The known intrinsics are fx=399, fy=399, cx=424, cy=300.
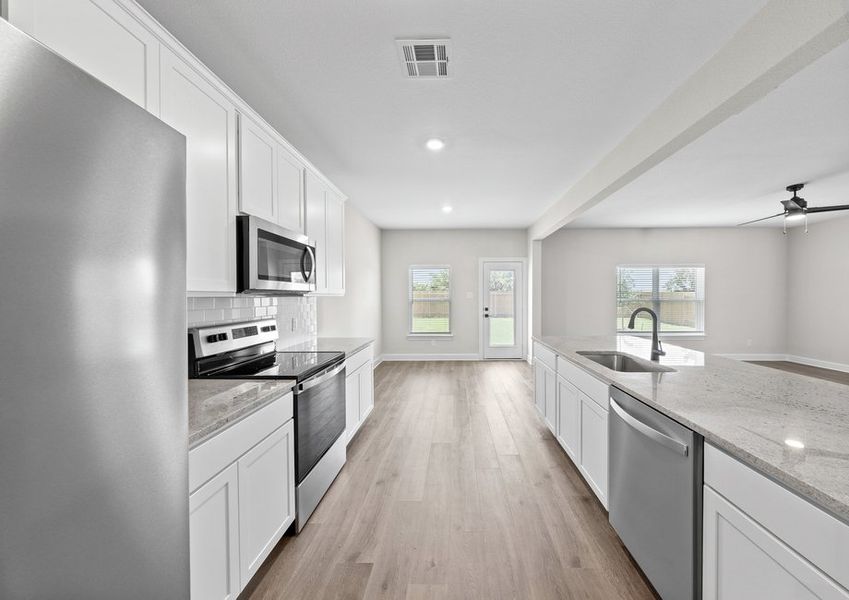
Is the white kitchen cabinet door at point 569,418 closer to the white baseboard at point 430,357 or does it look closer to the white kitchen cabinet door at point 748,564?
the white kitchen cabinet door at point 748,564

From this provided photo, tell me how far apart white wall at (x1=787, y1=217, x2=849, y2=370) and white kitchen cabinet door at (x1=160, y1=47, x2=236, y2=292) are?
8865 mm

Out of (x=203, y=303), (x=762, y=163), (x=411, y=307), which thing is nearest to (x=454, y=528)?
(x=203, y=303)

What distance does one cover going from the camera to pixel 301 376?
207 cm

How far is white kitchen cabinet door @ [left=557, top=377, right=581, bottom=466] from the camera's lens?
2645 millimetres

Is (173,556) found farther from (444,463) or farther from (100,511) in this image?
(444,463)

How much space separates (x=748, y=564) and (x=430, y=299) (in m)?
6.66

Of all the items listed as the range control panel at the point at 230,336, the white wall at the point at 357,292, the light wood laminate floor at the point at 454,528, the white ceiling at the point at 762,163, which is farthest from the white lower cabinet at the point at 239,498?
the white ceiling at the point at 762,163

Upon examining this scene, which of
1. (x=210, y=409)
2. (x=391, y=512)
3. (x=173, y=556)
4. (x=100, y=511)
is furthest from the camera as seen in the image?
(x=391, y=512)

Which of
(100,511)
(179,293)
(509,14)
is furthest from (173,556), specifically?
(509,14)

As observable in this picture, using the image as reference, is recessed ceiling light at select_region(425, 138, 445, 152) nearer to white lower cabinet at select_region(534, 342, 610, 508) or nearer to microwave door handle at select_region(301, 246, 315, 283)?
microwave door handle at select_region(301, 246, 315, 283)

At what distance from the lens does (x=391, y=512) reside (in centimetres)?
235

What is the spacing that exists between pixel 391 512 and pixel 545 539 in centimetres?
87

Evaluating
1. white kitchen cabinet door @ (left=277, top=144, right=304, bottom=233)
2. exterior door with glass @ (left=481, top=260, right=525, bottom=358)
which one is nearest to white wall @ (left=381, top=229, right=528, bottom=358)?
exterior door with glass @ (left=481, top=260, right=525, bottom=358)

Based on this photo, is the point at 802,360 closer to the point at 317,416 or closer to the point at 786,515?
the point at 786,515
